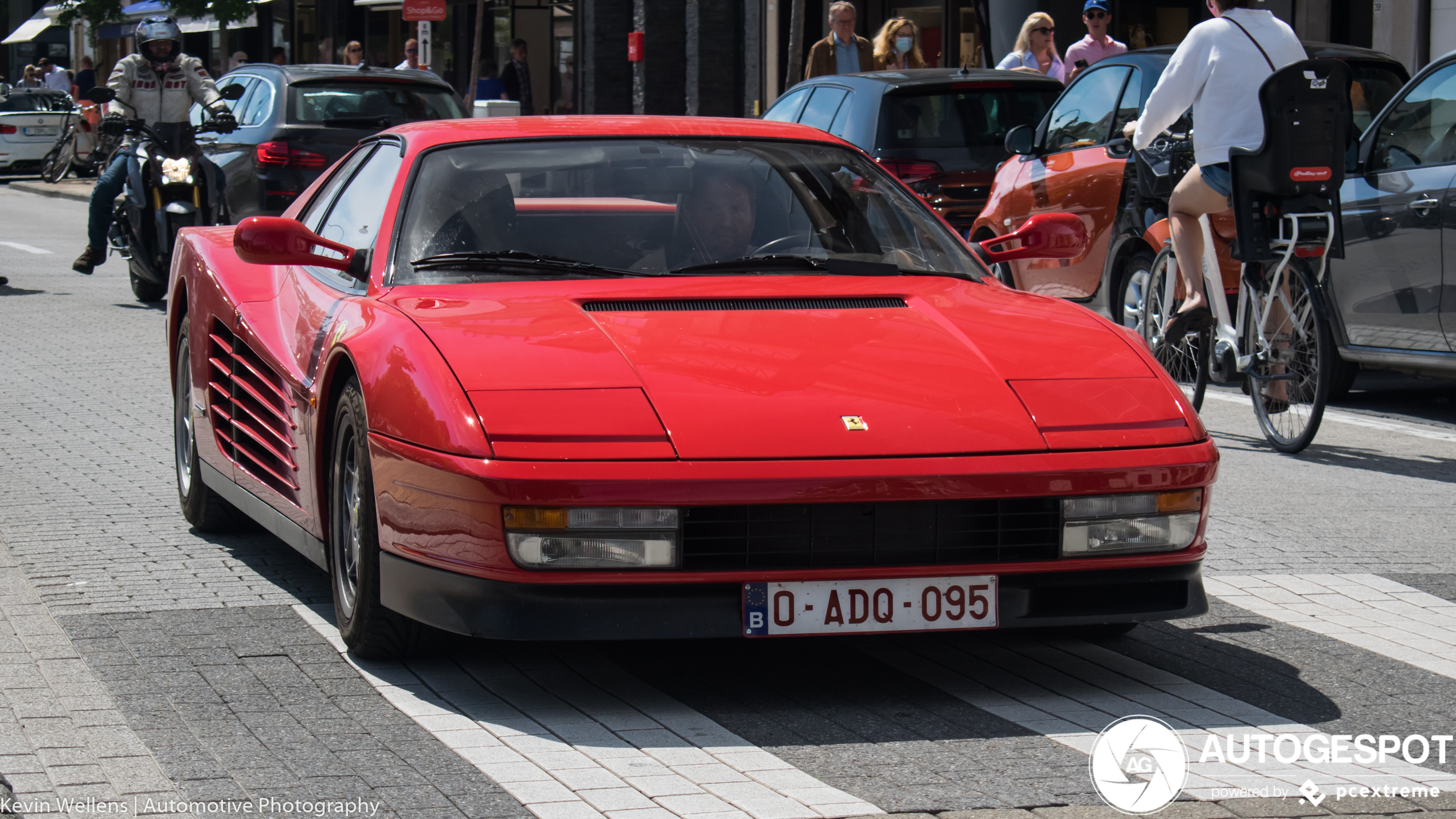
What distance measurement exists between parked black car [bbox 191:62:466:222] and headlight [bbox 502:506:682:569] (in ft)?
36.0

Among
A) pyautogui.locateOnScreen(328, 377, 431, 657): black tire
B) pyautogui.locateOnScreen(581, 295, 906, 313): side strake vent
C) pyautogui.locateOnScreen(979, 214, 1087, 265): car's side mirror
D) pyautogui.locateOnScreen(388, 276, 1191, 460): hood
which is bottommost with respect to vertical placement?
pyautogui.locateOnScreen(328, 377, 431, 657): black tire

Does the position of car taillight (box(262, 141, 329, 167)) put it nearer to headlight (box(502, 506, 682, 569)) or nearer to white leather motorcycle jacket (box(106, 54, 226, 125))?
white leather motorcycle jacket (box(106, 54, 226, 125))

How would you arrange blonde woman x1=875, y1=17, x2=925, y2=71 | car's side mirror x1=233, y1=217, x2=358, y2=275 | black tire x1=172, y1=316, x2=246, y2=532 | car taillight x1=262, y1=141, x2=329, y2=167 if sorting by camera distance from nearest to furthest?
car's side mirror x1=233, y1=217, x2=358, y2=275 → black tire x1=172, y1=316, x2=246, y2=532 → car taillight x1=262, y1=141, x2=329, y2=167 → blonde woman x1=875, y1=17, x2=925, y2=71

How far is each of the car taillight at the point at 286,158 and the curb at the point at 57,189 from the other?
15.4m

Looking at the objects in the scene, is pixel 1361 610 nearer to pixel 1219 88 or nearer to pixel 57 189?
pixel 1219 88

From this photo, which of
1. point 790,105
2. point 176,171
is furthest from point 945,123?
point 176,171

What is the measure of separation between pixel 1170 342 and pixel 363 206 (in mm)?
4307

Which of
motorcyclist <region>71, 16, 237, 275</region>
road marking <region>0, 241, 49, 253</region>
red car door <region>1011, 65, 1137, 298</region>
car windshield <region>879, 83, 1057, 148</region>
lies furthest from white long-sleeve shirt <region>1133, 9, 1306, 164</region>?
road marking <region>0, 241, 49, 253</region>

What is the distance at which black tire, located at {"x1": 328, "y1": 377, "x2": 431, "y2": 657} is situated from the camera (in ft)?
15.3

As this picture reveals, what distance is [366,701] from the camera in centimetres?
448

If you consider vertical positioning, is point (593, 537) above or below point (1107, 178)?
below

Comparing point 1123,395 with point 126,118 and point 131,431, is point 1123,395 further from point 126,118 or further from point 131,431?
point 126,118

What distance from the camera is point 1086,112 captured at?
37.0ft

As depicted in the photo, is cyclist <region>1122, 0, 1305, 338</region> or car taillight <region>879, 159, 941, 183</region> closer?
cyclist <region>1122, 0, 1305, 338</region>
